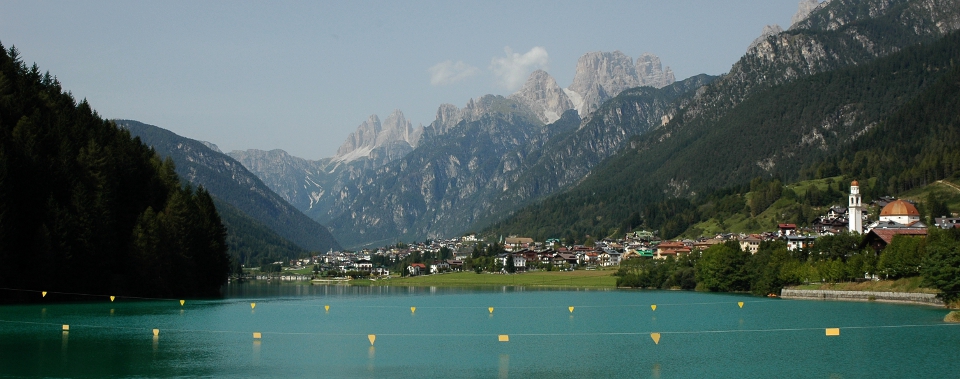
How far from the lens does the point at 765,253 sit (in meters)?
123

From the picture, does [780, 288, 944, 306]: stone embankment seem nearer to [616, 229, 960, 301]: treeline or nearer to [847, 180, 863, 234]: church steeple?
[616, 229, 960, 301]: treeline

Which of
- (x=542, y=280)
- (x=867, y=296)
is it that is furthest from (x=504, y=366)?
(x=542, y=280)

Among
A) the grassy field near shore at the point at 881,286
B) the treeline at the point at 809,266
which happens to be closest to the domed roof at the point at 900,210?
the treeline at the point at 809,266

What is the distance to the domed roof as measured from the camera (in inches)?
6097

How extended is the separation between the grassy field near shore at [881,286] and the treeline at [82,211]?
6999 centimetres

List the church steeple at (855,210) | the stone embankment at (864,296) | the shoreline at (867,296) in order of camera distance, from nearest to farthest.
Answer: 1. the shoreline at (867,296)
2. the stone embankment at (864,296)
3. the church steeple at (855,210)

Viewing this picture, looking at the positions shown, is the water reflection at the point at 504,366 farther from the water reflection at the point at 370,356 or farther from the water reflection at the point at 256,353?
the water reflection at the point at 256,353

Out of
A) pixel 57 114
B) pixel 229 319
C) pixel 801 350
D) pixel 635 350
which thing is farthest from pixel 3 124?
pixel 801 350

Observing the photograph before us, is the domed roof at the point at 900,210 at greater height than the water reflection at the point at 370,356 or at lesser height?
greater

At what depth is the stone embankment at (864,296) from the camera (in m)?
83.0

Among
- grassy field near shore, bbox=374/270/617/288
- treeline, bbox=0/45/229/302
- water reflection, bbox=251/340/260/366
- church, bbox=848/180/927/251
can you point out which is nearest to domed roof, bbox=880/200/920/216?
church, bbox=848/180/927/251

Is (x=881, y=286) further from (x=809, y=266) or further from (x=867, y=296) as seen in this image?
(x=809, y=266)

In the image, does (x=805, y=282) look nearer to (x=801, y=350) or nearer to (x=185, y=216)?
(x=801, y=350)

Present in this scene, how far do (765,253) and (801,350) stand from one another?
72.1 m
